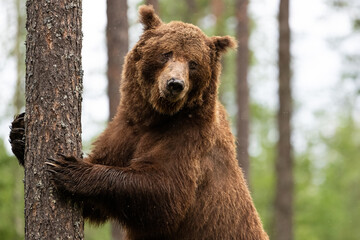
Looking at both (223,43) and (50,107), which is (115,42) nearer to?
(223,43)

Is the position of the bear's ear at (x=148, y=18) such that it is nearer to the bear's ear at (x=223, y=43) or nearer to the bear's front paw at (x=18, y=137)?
the bear's ear at (x=223, y=43)

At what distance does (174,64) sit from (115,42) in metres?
4.91

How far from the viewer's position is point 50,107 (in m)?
4.41

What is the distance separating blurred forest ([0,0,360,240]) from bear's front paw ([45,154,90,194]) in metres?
9.36

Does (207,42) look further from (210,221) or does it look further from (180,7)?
(180,7)

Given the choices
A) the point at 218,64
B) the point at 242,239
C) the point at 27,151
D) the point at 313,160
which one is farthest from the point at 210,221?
the point at 313,160

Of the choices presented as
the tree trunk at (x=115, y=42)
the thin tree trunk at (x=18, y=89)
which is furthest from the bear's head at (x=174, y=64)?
the thin tree trunk at (x=18, y=89)

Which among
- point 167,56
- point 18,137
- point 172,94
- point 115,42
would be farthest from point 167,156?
point 115,42

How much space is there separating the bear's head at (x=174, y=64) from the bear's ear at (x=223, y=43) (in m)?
0.06

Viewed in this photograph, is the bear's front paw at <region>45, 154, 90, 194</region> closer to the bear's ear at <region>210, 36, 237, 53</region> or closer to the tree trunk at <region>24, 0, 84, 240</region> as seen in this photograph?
the tree trunk at <region>24, 0, 84, 240</region>

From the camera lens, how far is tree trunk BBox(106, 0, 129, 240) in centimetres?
956

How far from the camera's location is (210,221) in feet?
17.1

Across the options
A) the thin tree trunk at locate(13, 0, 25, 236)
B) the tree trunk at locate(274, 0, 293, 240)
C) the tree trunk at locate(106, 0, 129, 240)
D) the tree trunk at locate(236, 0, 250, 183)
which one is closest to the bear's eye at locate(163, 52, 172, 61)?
the tree trunk at locate(106, 0, 129, 240)

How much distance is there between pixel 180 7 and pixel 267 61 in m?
8.39
